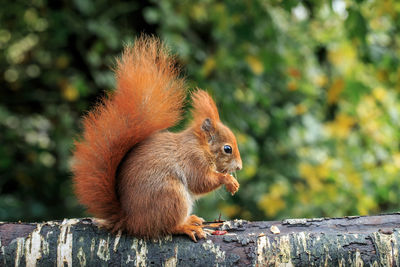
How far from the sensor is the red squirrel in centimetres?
136

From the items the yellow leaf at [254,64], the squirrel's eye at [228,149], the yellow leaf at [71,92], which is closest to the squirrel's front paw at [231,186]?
the squirrel's eye at [228,149]

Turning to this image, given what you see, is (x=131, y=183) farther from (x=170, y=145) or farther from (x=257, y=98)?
(x=257, y=98)

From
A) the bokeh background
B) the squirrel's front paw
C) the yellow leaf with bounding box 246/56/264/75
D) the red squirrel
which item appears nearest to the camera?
the red squirrel

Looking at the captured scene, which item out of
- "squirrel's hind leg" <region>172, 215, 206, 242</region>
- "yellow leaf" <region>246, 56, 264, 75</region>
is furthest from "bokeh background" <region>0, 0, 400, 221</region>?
"squirrel's hind leg" <region>172, 215, 206, 242</region>

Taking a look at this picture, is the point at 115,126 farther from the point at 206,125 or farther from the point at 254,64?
the point at 254,64

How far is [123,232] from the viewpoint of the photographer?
1.37 m

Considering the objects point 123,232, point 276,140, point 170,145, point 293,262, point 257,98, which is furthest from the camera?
point 276,140

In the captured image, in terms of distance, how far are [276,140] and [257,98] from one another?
0.47 meters

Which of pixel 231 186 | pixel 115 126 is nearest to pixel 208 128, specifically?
pixel 231 186

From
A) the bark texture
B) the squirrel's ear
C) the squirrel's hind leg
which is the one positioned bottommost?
the bark texture

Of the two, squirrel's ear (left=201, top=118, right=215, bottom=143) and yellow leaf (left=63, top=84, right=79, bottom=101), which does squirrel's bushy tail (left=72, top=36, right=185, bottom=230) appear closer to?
squirrel's ear (left=201, top=118, right=215, bottom=143)

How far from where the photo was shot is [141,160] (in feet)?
4.64

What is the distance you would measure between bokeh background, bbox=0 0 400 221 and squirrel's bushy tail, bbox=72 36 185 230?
2.71 ft

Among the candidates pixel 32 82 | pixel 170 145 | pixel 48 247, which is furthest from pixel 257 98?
pixel 32 82
